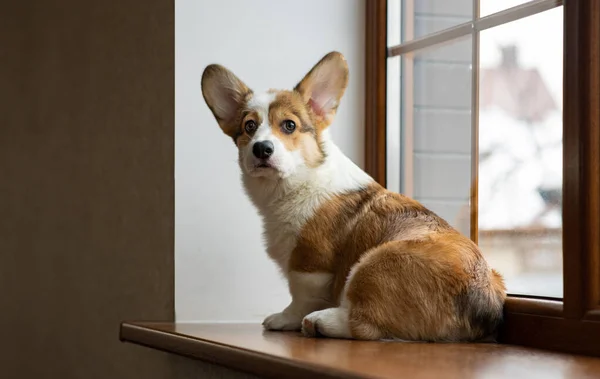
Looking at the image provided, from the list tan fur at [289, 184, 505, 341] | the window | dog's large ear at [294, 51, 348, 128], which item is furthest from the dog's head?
the window

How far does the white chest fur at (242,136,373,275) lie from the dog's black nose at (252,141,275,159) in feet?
0.26

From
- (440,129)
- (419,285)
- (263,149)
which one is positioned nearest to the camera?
(419,285)

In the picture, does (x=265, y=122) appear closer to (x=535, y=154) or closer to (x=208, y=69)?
(x=208, y=69)

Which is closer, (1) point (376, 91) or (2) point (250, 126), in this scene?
(2) point (250, 126)

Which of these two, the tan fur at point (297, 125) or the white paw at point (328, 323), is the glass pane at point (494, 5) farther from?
the white paw at point (328, 323)

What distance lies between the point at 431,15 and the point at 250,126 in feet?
1.87

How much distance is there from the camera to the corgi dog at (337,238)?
147cm

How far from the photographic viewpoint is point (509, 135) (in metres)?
1.74

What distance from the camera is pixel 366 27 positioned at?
2.17 m

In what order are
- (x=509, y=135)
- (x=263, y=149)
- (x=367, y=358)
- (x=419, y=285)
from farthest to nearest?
(x=509, y=135) → (x=263, y=149) → (x=419, y=285) → (x=367, y=358)

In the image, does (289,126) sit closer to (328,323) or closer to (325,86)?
(325,86)
